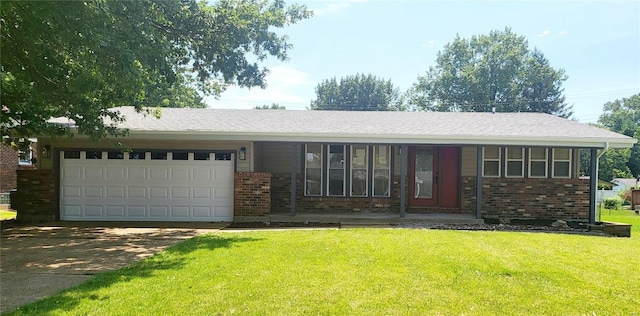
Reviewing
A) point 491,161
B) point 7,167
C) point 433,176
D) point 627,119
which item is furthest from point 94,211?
point 627,119

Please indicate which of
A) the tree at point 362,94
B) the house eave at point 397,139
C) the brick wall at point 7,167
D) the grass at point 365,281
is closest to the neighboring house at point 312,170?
the house eave at point 397,139

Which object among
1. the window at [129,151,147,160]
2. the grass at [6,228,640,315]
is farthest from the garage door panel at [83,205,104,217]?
the grass at [6,228,640,315]

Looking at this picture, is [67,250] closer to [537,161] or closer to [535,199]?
[535,199]

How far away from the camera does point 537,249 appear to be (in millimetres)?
7297

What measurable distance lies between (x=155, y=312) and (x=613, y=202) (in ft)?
77.0

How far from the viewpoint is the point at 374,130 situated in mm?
11141

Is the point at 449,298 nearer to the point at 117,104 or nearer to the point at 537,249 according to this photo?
the point at 537,249

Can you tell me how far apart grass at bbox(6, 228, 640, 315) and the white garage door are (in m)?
3.42

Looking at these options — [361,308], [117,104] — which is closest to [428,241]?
[361,308]

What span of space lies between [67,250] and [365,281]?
553 cm

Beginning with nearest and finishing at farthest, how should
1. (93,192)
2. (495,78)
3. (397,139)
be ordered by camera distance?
1. (397,139)
2. (93,192)
3. (495,78)

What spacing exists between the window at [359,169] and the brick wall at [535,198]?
3.49 meters

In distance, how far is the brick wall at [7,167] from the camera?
67.8 ft

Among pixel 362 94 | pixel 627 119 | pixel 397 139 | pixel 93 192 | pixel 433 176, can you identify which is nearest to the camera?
pixel 397 139
